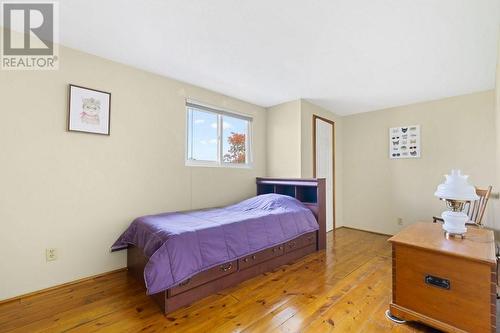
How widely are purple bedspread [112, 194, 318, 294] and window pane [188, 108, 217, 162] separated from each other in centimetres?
84

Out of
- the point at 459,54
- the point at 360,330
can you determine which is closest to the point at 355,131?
the point at 459,54

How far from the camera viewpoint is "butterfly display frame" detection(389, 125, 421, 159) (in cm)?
373

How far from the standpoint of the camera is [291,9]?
1.66 m

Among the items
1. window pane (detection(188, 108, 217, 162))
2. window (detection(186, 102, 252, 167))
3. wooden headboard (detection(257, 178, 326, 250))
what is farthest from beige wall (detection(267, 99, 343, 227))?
window pane (detection(188, 108, 217, 162))

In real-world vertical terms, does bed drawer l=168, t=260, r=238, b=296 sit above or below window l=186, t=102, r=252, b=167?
below

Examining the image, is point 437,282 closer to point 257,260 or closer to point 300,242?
point 257,260

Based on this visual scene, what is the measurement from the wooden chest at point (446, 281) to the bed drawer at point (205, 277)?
1.31 meters

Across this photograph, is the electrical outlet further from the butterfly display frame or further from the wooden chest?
the butterfly display frame

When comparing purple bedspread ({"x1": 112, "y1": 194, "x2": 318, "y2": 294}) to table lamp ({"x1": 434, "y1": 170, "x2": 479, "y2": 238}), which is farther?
purple bedspread ({"x1": 112, "y1": 194, "x2": 318, "y2": 294})

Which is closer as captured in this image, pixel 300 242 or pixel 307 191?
pixel 300 242

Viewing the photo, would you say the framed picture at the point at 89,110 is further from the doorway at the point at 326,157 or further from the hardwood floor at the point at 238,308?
the doorway at the point at 326,157

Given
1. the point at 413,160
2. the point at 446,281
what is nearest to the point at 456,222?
the point at 446,281

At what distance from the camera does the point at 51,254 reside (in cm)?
209

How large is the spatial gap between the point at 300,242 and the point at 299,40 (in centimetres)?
229
